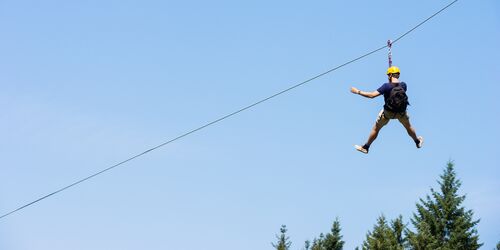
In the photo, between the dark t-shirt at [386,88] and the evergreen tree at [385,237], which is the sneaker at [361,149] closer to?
the dark t-shirt at [386,88]

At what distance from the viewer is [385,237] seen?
47250 millimetres

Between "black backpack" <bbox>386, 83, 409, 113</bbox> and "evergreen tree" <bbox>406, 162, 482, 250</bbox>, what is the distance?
110 ft

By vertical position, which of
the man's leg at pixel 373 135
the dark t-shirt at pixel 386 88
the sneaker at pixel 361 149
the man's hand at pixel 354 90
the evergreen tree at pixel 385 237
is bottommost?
the sneaker at pixel 361 149

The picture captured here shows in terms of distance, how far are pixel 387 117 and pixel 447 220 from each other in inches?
1394

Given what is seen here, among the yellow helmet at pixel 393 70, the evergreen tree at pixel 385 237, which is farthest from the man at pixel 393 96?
the evergreen tree at pixel 385 237

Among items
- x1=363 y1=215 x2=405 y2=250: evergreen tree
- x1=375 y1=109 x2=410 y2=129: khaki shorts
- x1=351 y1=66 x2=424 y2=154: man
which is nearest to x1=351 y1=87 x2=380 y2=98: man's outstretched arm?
x1=351 y1=66 x2=424 y2=154: man

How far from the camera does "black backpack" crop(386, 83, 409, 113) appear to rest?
13.9m

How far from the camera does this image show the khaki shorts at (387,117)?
14273mm

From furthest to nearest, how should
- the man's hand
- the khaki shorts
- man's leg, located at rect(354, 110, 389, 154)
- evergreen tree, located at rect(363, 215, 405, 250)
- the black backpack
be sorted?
1. evergreen tree, located at rect(363, 215, 405, 250)
2. man's leg, located at rect(354, 110, 389, 154)
3. the khaki shorts
4. the black backpack
5. the man's hand

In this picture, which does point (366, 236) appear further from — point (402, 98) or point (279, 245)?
point (402, 98)

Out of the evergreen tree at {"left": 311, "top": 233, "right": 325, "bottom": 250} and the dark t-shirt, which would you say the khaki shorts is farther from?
the evergreen tree at {"left": 311, "top": 233, "right": 325, "bottom": 250}

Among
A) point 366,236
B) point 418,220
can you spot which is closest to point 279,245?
point 366,236

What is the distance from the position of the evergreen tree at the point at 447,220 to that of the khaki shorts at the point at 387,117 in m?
32.9

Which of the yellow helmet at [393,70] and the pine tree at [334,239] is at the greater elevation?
the pine tree at [334,239]
